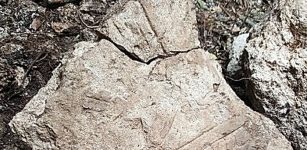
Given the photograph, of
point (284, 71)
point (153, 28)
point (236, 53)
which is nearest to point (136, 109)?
point (153, 28)

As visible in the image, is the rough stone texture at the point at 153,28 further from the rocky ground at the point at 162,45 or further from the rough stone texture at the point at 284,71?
the rough stone texture at the point at 284,71

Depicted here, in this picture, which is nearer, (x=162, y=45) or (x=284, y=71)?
(x=162, y=45)

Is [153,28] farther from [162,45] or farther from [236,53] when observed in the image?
[236,53]

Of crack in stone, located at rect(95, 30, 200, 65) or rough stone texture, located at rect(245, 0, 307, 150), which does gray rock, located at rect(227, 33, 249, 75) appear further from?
crack in stone, located at rect(95, 30, 200, 65)

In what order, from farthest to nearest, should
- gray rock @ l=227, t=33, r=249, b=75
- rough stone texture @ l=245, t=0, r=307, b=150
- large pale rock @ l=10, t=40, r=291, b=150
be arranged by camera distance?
gray rock @ l=227, t=33, r=249, b=75, rough stone texture @ l=245, t=0, r=307, b=150, large pale rock @ l=10, t=40, r=291, b=150

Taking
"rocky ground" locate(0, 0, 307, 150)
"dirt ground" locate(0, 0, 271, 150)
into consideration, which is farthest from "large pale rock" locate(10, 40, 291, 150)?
"dirt ground" locate(0, 0, 271, 150)

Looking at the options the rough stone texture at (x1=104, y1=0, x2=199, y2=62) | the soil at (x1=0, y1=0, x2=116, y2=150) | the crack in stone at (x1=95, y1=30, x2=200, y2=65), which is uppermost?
the rough stone texture at (x1=104, y1=0, x2=199, y2=62)

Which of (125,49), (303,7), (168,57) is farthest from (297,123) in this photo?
(125,49)
